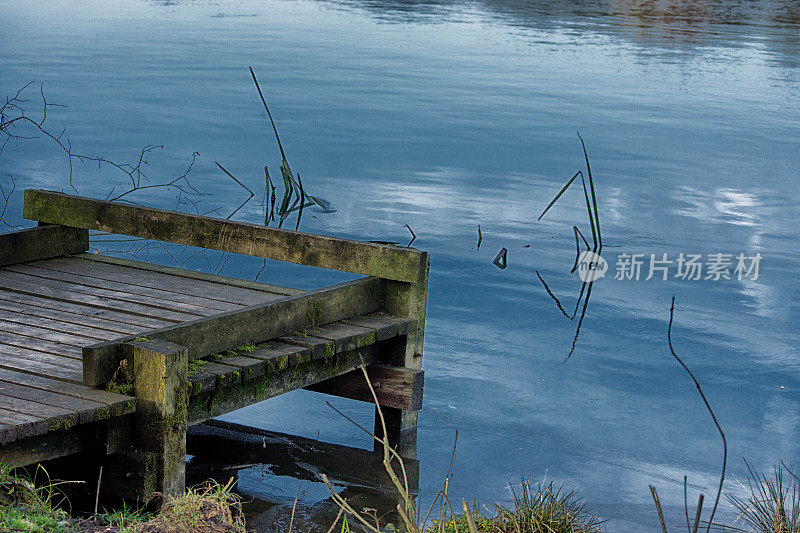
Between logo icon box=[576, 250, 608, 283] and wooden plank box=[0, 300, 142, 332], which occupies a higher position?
wooden plank box=[0, 300, 142, 332]

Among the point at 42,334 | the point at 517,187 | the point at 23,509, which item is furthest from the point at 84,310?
the point at 517,187

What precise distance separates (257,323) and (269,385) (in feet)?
1.04

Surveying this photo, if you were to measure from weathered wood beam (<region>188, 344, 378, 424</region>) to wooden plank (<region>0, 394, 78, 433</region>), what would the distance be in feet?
2.23

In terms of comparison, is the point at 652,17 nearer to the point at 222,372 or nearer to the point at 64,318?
the point at 64,318

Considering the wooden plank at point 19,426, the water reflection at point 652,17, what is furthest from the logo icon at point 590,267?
the water reflection at point 652,17

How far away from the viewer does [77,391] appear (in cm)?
411

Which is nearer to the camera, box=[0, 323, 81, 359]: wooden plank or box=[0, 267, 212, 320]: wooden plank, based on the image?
box=[0, 323, 81, 359]: wooden plank

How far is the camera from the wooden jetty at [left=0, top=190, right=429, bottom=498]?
13.5 feet

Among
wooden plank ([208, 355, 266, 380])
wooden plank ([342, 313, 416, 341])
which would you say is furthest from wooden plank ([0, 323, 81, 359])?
wooden plank ([342, 313, 416, 341])

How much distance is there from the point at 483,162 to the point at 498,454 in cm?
1047

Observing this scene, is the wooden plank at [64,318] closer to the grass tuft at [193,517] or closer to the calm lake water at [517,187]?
the calm lake water at [517,187]

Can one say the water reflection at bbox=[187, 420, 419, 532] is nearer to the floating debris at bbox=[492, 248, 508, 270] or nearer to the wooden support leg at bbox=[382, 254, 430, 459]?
the wooden support leg at bbox=[382, 254, 430, 459]

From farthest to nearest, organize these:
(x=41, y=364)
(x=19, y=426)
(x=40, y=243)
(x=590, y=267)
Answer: (x=590, y=267), (x=40, y=243), (x=41, y=364), (x=19, y=426)

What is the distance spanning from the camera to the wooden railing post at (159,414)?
13.5 ft
